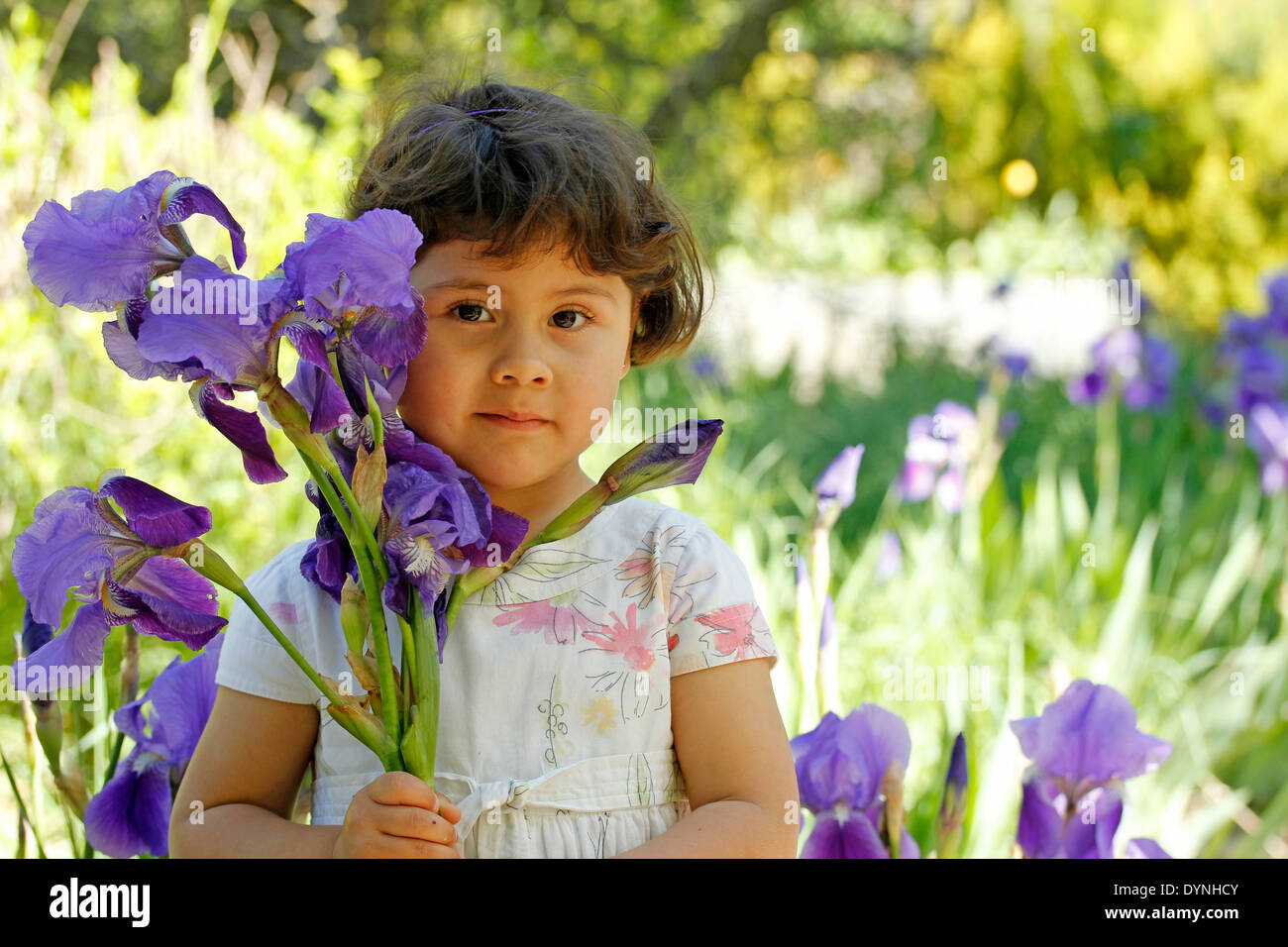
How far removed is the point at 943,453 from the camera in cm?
249

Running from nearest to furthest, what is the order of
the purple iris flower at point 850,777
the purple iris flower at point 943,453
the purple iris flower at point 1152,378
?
the purple iris flower at point 850,777 < the purple iris flower at point 943,453 < the purple iris flower at point 1152,378

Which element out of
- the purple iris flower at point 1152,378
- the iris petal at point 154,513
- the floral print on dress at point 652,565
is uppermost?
the purple iris flower at point 1152,378

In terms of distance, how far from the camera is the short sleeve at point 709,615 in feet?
3.51

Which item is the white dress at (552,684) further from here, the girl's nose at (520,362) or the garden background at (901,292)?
the garden background at (901,292)

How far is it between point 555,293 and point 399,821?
0.47 meters

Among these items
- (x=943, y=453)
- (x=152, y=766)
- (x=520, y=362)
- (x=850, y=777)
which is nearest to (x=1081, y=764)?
(x=850, y=777)

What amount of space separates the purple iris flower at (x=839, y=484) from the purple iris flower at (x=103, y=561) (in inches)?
31.5

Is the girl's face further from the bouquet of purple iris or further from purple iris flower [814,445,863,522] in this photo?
purple iris flower [814,445,863,522]

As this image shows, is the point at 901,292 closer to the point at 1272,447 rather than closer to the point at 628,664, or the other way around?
the point at 1272,447

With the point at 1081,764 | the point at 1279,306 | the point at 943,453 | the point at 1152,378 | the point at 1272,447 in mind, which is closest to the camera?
the point at 1081,764

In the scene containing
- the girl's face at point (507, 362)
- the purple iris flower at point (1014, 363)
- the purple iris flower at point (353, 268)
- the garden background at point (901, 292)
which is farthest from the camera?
the purple iris flower at point (1014, 363)

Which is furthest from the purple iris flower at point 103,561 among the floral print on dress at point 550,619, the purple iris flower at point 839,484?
the purple iris flower at point 839,484

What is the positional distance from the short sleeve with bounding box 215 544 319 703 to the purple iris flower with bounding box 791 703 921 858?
52 cm
